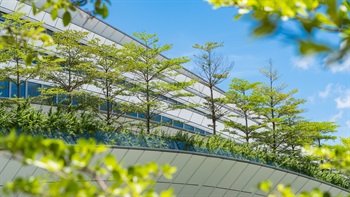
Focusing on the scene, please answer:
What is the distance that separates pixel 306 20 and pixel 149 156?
16.9 m

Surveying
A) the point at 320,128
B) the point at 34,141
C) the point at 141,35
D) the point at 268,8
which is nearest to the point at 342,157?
the point at 268,8

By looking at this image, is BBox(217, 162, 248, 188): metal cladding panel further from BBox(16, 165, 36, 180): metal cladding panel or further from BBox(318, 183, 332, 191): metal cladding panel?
BBox(16, 165, 36, 180): metal cladding panel

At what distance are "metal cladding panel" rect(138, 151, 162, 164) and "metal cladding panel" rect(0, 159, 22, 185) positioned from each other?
15.6ft

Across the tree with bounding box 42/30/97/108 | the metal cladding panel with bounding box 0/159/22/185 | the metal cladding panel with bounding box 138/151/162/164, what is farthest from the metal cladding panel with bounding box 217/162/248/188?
the tree with bounding box 42/30/97/108

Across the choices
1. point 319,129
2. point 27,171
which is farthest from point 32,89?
point 319,129

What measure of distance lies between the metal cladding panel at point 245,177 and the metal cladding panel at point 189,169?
218 centimetres

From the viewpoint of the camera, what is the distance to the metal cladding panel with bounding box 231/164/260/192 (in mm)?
20922

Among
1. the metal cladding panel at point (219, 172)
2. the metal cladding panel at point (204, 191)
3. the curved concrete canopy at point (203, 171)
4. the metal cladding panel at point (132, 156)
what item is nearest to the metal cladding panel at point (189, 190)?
the curved concrete canopy at point (203, 171)

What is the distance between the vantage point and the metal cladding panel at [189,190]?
19.4 metres

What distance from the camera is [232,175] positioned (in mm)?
20812

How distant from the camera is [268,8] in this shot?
2.24 m

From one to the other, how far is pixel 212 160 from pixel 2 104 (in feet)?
39.8

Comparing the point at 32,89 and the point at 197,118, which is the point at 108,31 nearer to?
the point at 32,89

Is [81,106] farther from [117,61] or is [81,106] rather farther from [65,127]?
[65,127]
